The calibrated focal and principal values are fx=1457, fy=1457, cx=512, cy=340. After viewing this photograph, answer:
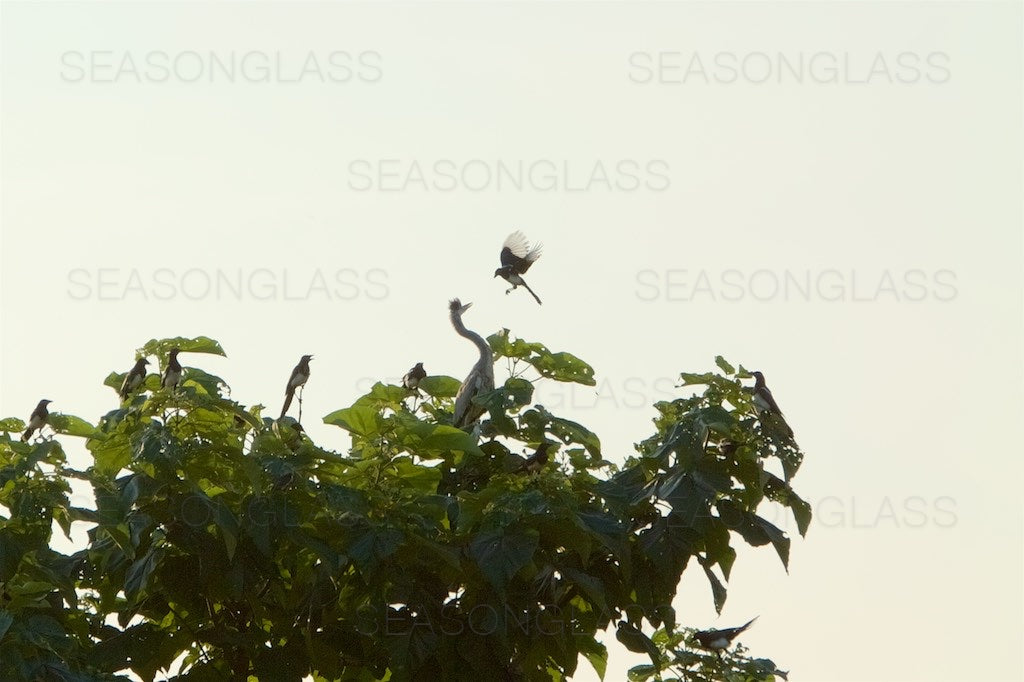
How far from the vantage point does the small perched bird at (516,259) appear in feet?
37.4

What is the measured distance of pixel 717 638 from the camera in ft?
28.7

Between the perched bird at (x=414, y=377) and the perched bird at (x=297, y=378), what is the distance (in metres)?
0.84

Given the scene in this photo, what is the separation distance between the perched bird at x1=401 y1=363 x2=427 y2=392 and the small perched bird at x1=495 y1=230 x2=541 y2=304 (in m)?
1.56

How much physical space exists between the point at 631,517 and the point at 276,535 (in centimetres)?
206

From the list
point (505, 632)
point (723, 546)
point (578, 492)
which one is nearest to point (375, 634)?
point (505, 632)

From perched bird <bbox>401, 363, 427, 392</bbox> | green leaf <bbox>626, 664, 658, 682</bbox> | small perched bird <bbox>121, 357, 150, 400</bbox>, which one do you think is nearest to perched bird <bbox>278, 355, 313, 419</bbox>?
perched bird <bbox>401, 363, 427, 392</bbox>

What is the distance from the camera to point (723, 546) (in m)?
8.29

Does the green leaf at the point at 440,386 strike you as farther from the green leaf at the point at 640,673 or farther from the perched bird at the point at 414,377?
the green leaf at the point at 640,673

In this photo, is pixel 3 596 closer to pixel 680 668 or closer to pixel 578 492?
pixel 578 492

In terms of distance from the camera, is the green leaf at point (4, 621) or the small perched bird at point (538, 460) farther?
the small perched bird at point (538, 460)

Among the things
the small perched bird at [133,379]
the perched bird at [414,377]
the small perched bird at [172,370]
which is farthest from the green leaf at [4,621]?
the perched bird at [414,377]

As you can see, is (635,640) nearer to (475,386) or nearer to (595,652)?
(595,652)

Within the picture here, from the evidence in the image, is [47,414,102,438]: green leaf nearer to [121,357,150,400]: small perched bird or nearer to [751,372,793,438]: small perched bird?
[121,357,150,400]: small perched bird

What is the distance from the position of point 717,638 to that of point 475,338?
358 cm
